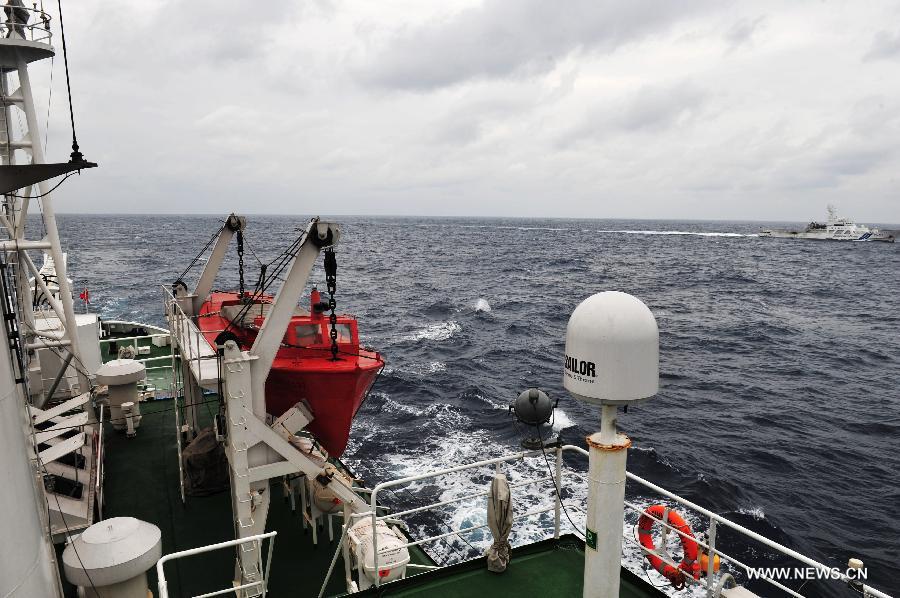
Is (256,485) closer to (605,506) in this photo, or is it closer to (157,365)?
(605,506)

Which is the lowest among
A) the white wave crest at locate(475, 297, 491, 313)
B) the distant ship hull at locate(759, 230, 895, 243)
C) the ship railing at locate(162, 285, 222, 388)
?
the white wave crest at locate(475, 297, 491, 313)

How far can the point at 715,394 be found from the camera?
2728 centimetres

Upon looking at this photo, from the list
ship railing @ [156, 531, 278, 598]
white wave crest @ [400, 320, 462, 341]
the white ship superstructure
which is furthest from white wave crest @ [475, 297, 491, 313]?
ship railing @ [156, 531, 278, 598]

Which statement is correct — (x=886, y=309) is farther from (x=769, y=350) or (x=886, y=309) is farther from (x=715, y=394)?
(x=715, y=394)

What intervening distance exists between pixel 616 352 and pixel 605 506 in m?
1.47

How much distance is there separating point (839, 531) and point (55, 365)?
21103mm

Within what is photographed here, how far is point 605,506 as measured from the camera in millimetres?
5402

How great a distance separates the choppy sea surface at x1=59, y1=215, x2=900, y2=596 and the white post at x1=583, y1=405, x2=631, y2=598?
352 inches

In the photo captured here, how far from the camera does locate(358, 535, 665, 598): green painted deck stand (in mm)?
6668

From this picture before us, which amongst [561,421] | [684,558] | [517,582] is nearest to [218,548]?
[517,582]

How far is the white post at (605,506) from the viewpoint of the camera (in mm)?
5316

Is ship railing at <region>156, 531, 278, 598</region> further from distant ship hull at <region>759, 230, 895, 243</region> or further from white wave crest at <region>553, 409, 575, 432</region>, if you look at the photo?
distant ship hull at <region>759, 230, 895, 243</region>

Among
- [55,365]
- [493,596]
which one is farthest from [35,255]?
[493,596]

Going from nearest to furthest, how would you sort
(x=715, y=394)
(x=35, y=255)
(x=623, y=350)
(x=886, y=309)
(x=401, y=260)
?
(x=623, y=350) → (x=715, y=394) → (x=886, y=309) → (x=35, y=255) → (x=401, y=260)
